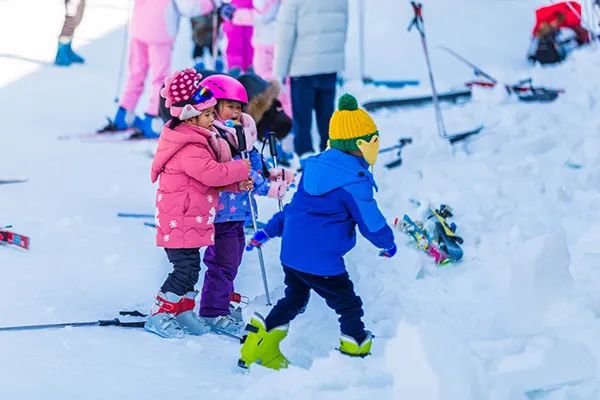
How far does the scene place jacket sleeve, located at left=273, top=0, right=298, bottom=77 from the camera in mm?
7781

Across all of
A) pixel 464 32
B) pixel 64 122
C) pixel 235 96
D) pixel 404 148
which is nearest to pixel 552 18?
pixel 464 32

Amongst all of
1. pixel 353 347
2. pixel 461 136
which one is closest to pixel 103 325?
pixel 353 347

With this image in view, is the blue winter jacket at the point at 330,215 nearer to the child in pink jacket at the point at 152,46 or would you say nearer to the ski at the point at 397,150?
the ski at the point at 397,150

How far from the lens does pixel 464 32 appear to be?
14.7 metres

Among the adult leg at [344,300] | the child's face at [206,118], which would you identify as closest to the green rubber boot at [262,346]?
the adult leg at [344,300]

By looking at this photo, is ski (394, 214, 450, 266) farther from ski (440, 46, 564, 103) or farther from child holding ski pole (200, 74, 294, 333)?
ski (440, 46, 564, 103)

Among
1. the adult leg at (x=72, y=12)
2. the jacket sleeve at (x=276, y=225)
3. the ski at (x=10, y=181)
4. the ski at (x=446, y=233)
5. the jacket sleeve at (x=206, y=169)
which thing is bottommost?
the ski at (x=446, y=233)

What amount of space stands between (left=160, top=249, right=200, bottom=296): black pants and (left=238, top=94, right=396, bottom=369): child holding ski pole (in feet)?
1.63

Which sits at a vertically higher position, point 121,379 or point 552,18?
point 552,18

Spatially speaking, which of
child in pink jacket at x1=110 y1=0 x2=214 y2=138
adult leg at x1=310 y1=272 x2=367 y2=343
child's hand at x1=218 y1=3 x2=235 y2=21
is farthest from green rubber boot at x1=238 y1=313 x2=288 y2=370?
child's hand at x1=218 y1=3 x2=235 y2=21

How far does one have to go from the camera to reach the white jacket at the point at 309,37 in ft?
25.5

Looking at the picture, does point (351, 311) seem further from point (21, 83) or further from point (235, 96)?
point (21, 83)

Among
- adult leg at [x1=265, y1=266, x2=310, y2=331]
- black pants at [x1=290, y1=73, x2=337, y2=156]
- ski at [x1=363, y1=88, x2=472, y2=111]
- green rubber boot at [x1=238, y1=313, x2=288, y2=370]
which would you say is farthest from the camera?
ski at [x1=363, y1=88, x2=472, y2=111]

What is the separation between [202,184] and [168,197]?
177 millimetres
